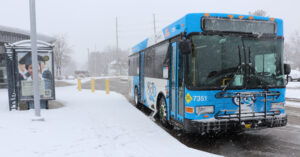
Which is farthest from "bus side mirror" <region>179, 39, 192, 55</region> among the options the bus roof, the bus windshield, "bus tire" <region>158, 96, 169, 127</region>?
"bus tire" <region>158, 96, 169, 127</region>

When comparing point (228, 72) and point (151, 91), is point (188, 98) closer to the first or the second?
point (228, 72)

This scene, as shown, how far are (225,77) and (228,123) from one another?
1.00 m

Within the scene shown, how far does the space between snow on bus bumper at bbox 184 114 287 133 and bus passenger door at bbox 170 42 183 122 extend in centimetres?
53

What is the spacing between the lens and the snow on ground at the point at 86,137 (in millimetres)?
4832

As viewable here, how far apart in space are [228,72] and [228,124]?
114cm

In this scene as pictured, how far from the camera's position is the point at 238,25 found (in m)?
5.54

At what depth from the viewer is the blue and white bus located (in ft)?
17.3

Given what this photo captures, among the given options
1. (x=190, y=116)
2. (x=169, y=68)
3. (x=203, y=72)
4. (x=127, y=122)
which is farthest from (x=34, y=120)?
(x=203, y=72)

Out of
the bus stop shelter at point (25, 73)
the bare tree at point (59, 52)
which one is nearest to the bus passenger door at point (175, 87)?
the bus stop shelter at point (25, 73)

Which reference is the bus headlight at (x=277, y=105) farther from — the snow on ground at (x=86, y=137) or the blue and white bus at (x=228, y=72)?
the snow on ground at (x=86, y=137)

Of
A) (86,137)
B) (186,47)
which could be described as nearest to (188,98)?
(186,47)

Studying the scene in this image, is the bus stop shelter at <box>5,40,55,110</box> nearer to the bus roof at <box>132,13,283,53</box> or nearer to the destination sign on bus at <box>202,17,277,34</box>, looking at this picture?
the bus roof at <box>132,13,283,53</box>

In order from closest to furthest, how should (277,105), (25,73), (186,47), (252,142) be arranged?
(186,47) → (277,105) → (252,142) → (25,73)

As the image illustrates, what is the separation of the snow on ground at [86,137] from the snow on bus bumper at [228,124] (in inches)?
19.5
